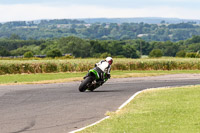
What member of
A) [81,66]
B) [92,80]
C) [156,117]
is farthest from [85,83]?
[81,66]

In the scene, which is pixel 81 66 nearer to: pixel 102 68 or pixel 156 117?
pixel 102 68

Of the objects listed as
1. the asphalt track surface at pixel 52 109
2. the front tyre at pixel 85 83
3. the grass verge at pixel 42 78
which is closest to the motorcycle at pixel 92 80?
the front tyre at pixel 85 83

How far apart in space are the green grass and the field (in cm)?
2276

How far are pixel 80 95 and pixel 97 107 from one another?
3822 mm

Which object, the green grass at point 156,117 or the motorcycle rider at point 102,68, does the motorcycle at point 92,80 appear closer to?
the motorcycle rider at point 102,68

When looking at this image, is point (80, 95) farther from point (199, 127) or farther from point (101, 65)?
point (199, 127)

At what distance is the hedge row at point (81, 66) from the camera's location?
39.8 meters

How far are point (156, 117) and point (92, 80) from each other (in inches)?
326

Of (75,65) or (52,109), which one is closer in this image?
(52,109)

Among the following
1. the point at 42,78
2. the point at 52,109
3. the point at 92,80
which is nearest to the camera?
the point at 52,109

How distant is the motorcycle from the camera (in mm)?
21297

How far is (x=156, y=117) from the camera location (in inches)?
526

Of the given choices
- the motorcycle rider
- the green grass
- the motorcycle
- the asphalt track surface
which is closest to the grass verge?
the motorcycle

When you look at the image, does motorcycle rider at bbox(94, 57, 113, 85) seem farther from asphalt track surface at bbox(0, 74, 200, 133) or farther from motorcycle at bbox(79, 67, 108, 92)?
asphalt track surface at bbox(0, 74, 200, 133)
